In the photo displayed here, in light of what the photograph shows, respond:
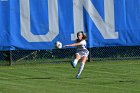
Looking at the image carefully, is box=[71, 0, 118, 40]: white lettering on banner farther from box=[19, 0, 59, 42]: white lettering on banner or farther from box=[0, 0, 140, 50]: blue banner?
box=[19, 0, 59, 42]: white lettering on banner

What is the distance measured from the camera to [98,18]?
20.9 m

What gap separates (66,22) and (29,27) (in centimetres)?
159

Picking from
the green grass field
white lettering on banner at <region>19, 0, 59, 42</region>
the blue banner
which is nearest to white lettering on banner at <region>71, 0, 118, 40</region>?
the blue banner

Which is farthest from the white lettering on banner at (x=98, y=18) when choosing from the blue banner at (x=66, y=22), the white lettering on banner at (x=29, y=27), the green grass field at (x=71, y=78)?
the green grass field at (x=71, y=78)

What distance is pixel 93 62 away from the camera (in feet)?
68.8

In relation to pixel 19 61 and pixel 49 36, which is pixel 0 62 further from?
pixel 49 36

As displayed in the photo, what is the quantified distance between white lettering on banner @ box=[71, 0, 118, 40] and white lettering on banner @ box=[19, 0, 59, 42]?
816 mm

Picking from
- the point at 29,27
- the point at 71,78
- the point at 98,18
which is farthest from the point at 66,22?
the point at 71,78

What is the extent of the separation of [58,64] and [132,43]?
340 cm

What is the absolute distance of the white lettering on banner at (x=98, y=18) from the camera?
20.7 m

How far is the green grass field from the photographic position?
1245 centimetres

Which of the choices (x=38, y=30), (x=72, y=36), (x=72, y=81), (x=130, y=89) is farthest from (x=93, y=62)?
(x=130, y=89)

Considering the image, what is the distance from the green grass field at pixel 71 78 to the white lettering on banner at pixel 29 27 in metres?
1.15

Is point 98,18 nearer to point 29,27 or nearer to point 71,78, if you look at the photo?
point 29,27
